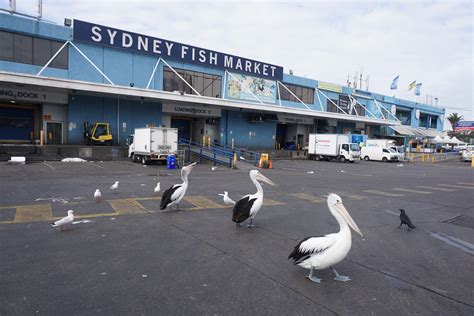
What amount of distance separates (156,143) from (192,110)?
37.6 ft

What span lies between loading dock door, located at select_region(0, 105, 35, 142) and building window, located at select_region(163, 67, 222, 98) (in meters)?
11.5

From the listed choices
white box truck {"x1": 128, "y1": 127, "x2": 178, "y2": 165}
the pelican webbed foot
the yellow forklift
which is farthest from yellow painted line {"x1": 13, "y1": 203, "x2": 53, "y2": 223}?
the yellow forklift

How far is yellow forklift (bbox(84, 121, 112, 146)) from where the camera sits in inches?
1085

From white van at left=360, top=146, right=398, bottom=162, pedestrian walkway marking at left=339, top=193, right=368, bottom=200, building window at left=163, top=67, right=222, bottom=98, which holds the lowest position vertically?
pedestrian walkway marking at left=339, top=193, right=368, bottom=200

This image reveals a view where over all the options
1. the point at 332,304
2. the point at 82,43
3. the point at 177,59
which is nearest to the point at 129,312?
the point at 332,304

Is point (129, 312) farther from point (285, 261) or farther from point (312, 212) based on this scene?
point (312, 212)

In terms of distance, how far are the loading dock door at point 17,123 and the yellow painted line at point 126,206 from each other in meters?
23.2

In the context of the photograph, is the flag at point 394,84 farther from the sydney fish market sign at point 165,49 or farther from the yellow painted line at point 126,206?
the yellow painted line at point 126,206

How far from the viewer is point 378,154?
41.6m

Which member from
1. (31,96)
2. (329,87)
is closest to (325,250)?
(31,96)

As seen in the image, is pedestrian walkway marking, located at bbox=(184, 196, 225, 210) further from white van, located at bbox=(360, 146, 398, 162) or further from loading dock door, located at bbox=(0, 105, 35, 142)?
white van, located at bbox=(360, 146, 398, 162)

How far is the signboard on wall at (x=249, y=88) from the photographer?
37.2 meters

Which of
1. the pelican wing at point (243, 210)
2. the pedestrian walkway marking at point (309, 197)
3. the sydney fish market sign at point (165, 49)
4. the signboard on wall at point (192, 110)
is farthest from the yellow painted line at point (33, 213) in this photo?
the signboard on wall at point (192, 110)

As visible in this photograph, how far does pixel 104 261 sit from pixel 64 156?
2232 centimetres
